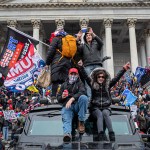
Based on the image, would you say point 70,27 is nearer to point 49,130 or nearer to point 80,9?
point 80,9

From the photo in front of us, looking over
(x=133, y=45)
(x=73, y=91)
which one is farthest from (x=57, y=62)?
(x=133, y=45)

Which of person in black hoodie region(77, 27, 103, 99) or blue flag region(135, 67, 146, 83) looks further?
blue flag region(135, 67, 146, 83)

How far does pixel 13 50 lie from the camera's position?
11.8m

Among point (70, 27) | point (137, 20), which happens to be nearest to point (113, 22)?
point (137, 20)

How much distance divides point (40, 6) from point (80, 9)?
5250mm

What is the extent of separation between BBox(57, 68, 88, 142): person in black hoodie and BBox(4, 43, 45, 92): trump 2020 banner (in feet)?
15.1

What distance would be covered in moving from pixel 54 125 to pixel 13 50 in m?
6.98

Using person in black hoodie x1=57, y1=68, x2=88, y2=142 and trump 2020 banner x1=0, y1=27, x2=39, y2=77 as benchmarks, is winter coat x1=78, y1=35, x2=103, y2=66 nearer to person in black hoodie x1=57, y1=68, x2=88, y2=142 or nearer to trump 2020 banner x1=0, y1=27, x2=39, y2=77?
person in black hoodie x1=57, y1=68, x2=88, y2=142

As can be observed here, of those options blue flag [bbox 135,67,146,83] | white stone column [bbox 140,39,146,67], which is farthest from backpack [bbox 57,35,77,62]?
white stone column [bbox 140,39,146,67]

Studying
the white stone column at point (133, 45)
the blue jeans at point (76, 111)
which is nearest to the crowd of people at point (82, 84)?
the blue jeans at point (76, 111)

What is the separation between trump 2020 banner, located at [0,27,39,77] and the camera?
10945 mm

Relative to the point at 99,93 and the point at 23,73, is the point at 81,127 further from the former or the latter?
the point at 23,73

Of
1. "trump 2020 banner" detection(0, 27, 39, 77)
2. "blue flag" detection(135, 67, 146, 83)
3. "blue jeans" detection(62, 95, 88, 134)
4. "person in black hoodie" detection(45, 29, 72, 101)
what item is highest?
"blue flag" detection(135, 67, 146, 83)

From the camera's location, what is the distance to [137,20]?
39438 millimetres
